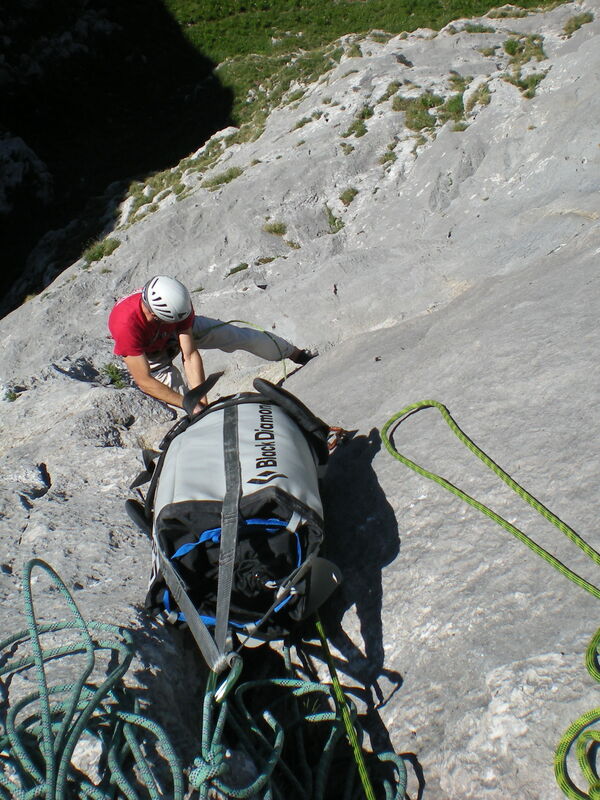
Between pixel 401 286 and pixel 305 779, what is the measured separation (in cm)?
643

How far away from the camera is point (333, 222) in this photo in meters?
14.4

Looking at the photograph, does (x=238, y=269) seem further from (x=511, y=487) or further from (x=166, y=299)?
(x=511, y=487)

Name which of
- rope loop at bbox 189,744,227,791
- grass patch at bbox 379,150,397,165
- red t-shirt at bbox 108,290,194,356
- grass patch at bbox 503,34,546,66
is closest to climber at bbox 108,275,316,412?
red t-shirt at bbox 108,290,194,356

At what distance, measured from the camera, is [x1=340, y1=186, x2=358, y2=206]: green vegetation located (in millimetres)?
14567

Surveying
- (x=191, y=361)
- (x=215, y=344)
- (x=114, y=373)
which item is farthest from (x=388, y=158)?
(x=191, y=361)

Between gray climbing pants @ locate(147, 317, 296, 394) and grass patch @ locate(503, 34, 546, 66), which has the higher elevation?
gray climbing pants @ locate(147, 317, 296, 394)

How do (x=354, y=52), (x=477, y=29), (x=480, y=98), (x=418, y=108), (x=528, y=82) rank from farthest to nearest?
(x=354, y=52), (x=477, y=29), (x=418, y=108), (x=480, y=98), (x=528, y=82)

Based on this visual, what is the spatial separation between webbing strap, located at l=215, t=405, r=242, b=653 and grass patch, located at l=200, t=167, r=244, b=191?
541 inches

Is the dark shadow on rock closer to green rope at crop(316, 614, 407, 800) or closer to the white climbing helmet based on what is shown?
the white climbing helmet

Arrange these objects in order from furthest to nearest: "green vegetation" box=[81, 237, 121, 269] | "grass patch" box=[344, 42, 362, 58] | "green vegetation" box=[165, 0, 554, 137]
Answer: "green vegetation" box=[165, 0, 554, 137]
"grass patch" box=[344, 42, 362, 58]
"green vegetation" box=[81, 237, 121, 269]

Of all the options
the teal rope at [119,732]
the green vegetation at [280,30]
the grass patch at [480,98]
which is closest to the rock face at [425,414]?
the grass patch at [480,98]

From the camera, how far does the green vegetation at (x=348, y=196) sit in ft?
47.8

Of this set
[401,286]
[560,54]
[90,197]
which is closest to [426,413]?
[401,286]

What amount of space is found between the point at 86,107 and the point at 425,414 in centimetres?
2908
